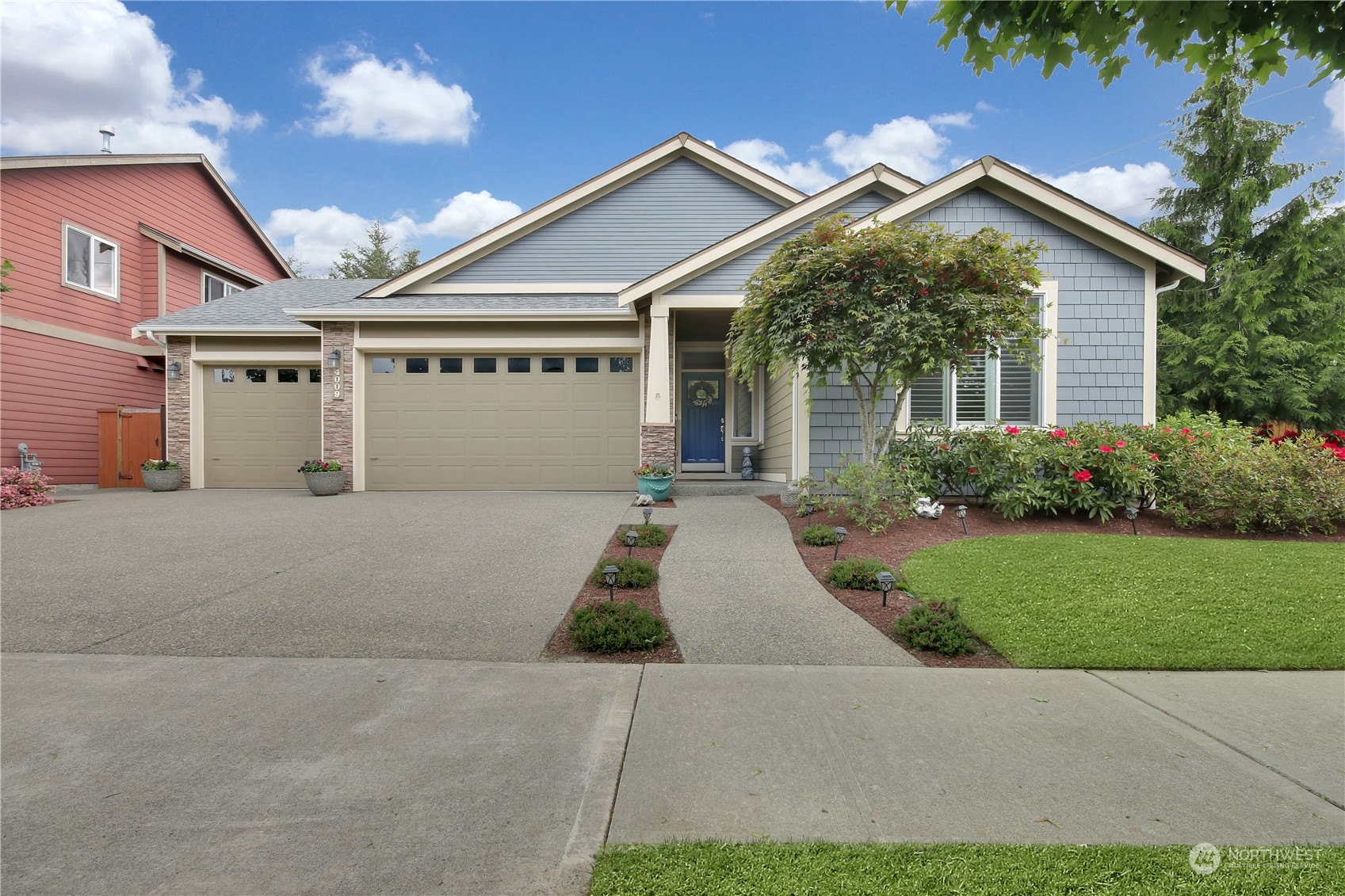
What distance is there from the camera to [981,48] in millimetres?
3275

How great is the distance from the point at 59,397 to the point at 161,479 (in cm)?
382

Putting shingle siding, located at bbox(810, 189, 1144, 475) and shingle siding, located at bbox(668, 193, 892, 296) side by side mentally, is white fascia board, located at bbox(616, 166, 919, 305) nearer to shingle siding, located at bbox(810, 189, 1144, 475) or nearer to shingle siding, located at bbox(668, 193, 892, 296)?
shingle siding, located at bbox(668, 193, 892, 296)

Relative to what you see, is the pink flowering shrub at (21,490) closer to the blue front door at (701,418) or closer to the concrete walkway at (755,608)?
the concrete walkway at (755,608)

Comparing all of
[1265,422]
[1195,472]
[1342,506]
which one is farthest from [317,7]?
[1265,422]

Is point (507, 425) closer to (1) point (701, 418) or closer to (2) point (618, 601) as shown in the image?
(1) point (701, 418)

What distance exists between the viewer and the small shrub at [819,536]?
6.82 metres

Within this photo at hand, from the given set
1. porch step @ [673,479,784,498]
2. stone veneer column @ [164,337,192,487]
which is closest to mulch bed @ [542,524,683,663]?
porch step @ [673,479,784,498]

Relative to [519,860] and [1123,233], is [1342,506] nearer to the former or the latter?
[1123,233]

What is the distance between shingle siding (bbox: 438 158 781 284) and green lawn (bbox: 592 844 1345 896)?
40.7 feet

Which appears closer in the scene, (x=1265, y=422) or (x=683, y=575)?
(x=683, y=575)

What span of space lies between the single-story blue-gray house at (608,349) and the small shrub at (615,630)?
216 inches

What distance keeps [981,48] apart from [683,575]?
14.7ft

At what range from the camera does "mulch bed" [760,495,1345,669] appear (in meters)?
5.50

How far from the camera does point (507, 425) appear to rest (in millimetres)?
11648
